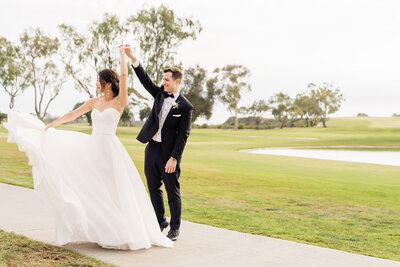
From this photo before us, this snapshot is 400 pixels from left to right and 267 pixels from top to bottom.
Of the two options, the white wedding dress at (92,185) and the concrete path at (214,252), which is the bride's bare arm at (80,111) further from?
the concrete path at (214,252)

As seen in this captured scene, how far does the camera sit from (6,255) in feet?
14.8

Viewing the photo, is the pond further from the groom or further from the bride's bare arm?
the bride's bare arm

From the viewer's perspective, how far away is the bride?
467 cm

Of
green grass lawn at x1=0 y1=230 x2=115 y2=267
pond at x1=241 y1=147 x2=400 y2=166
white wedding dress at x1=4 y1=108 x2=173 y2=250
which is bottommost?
pond at x1=241 y1=147 x2=400 y2=166

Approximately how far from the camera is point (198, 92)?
230 ft

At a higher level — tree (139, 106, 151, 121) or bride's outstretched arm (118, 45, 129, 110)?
tree (139, 106, 151, 121)

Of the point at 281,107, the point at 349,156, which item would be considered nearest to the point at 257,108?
the point at 281,107

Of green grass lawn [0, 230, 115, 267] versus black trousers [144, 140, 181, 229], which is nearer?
green grass lawn [0, 230, 115, 267]

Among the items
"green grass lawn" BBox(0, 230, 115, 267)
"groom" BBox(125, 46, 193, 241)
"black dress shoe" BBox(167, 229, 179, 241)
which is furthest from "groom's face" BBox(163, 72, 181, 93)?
"green grass lawn" BBox(0, 230, 115, 267)

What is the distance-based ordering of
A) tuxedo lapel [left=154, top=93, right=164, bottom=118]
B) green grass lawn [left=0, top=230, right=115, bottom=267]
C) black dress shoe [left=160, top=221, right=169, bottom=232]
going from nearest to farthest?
green grass lawn [left=0, top=230, right=115, bottom=267] < tuxedo lapel [left=154, top=93, right=164, bottom=118] < black dress shoe [left=160, top=221, right=169, bottom=232]

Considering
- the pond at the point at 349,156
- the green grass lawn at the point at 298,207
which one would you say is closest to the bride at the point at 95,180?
the green grass lawn at the point at 298,207

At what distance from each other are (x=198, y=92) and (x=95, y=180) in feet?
215

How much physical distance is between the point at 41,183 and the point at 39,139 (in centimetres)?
55

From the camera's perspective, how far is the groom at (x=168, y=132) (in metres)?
5.29
